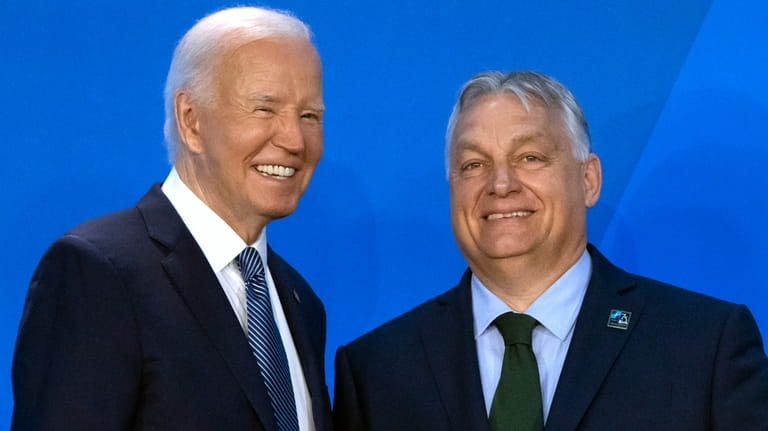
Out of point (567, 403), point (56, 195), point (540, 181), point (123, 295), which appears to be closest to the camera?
point (123, 295)

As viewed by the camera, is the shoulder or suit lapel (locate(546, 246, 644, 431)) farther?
the shoulder

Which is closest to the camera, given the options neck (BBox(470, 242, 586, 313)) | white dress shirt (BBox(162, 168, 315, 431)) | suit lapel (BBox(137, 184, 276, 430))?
suit lapel (BBox(137, 184, 276, 430))

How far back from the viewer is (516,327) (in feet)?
9.78

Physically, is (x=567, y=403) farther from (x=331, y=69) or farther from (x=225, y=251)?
(x=331, y=69)

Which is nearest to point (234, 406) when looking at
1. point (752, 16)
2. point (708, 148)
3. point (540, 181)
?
point (540, 181)

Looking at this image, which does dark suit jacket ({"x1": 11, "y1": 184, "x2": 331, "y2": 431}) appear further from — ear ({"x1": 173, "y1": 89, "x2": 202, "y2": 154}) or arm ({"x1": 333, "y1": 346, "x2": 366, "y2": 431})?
arm ({"x1": 333, "y1": 346, "x2": 366, "y2": 431})

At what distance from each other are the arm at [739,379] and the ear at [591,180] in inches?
20.8

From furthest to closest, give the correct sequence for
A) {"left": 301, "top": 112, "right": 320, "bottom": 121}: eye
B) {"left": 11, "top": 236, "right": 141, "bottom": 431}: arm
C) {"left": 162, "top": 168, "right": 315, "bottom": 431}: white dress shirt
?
{"left": 301, "top": 112, "right": 320, "bottom": 121}: eye, {"left": 162, "top": 168, "right": 315, "bottom": 431}: white dress shirt, {"left": 11, "top": 236, "right": 141, "bottom": 431}: arm

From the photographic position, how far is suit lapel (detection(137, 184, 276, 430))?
2445 mm

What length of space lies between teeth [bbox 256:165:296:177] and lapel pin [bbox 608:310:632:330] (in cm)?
90

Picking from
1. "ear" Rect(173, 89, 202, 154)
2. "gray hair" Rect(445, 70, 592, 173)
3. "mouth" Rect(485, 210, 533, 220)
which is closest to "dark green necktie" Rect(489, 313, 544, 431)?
"mouth" Rect(485, 210, 533, 220)

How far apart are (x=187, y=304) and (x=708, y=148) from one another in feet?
6.47

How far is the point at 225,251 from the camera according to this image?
2633mm

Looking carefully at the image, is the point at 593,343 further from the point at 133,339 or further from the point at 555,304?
the point at 133,339
